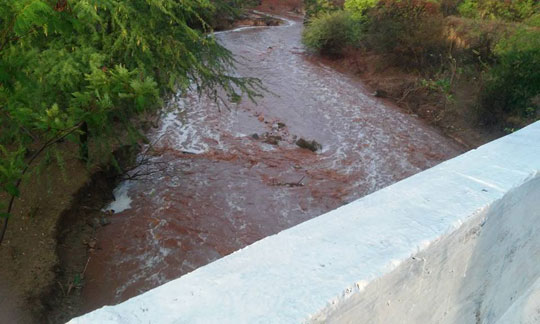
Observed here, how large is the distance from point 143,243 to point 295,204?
2.88 metres

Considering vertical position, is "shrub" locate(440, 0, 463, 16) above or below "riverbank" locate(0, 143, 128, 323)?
above

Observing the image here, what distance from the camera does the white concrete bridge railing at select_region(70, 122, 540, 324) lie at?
105cm

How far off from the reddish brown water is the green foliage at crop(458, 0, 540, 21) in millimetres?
6156

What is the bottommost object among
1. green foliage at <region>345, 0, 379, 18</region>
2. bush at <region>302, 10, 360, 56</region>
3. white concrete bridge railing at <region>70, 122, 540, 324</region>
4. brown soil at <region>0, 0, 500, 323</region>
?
brown soil at <region>0, 0, 500, 323</region>

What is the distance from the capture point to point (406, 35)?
1580 centimetres

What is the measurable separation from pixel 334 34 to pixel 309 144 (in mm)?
9818

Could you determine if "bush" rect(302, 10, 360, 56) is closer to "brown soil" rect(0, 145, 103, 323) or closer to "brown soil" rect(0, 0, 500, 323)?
"brown soil" rect(0, 0, 500, 323)

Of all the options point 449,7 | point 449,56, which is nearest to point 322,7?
point 449,7

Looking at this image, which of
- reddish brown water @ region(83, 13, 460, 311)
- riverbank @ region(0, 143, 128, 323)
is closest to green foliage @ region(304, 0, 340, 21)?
reddish brown water @ region(83, 13, 460, 311)

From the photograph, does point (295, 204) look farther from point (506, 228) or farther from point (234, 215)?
point (506, 228)

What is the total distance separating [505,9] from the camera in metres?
16.4

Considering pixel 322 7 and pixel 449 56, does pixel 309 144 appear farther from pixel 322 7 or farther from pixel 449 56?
pixel 322 7

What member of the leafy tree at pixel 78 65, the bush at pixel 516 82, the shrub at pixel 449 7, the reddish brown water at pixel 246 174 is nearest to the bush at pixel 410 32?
the shrub at pixel 449 7

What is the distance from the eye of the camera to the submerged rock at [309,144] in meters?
10.5
